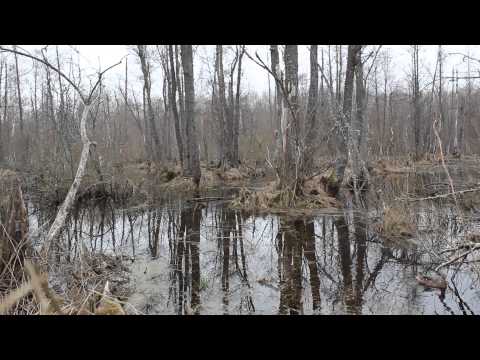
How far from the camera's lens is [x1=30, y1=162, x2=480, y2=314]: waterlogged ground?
3363mm

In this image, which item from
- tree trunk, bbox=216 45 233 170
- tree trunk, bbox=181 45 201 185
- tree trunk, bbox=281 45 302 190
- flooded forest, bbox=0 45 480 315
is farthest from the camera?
tree trunk, bbox=216 45 233 170

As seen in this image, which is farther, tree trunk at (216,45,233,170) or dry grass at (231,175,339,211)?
tree trunk at (216,45,233,170)

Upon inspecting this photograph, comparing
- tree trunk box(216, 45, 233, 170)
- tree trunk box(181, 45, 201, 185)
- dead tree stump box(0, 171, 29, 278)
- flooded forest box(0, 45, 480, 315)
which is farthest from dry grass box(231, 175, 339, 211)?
tree trunk box(216, 45, 233, 170)

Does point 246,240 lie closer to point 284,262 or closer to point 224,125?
point 284,262

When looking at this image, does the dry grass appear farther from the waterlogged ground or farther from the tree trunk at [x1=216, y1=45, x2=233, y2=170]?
the tree trunk at [x1=216, y1=45, x2=233, y2=170]

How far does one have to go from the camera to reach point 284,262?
15.2 ft

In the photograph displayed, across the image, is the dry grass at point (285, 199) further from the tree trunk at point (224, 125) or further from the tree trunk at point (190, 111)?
the tree trunk at point (224, 125)

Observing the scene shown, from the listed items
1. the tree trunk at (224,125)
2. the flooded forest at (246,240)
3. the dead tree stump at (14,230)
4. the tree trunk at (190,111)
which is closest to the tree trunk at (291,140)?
the flooded forest at (246,240)

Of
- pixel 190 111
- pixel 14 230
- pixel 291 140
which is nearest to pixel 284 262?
pixel 14 230

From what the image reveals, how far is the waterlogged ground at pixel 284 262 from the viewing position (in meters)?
3.36

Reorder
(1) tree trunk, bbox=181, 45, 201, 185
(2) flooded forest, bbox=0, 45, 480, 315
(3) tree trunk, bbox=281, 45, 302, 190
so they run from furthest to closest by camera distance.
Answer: (1) tree trunk, bbox=181, 45, 201, 185, (3) tree trunk, bbox=281, 45, 302, 190, (2) flooded forest, bbox=0, 45, 480, 315
